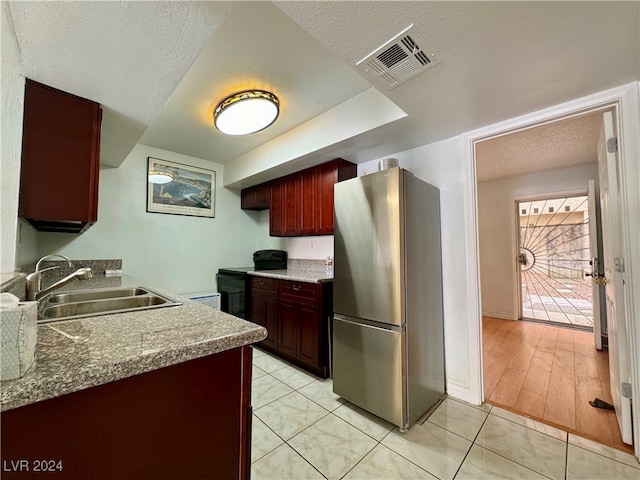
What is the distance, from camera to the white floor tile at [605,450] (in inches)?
55.5

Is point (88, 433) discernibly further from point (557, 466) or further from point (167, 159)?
point (167, 159)

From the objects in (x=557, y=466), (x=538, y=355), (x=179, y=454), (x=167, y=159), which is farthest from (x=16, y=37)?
(x=538, y=355)

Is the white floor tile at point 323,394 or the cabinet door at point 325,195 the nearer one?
the white floor tile at point 323,394

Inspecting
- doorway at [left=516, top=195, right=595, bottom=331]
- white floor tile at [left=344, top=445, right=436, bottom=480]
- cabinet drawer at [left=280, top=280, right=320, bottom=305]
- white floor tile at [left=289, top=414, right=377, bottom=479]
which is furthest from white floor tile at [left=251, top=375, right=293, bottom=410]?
doorway at [left=516, top=195, right=595, bottom=331]

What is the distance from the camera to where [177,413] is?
72cm

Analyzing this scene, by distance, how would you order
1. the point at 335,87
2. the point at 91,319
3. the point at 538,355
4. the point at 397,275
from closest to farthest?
the point at 91,319
the point at 397,275
the point at 335,87
the point at 538,355

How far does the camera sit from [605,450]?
58.5 inches

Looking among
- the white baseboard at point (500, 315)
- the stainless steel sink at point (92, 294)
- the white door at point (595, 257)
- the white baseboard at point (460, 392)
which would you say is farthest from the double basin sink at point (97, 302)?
Result: the white baseboard at point (500, 315)

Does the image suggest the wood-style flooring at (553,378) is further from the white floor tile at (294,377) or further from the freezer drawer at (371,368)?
the white floor tile at (294,377)

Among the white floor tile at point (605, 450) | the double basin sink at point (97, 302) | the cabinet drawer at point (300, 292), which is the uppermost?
the double basin sink at point (97, 302)

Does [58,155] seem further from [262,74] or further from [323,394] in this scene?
[323,394]

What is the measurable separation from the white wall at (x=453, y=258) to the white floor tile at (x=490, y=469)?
577 mm

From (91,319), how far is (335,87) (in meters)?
2.06

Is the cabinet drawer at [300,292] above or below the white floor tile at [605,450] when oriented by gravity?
above
